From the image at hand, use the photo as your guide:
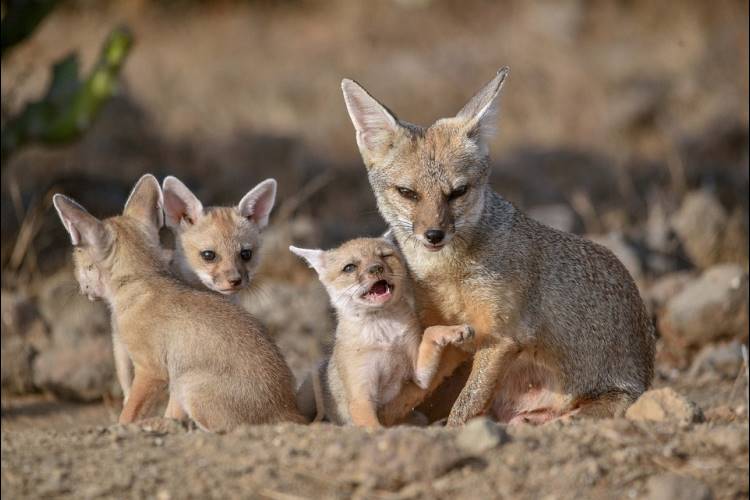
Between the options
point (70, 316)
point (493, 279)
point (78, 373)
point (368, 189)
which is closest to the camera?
point (493, 279)

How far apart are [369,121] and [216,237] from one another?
3.91ft

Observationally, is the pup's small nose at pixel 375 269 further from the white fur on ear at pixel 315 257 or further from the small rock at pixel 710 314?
the small rock at pixel 710 314

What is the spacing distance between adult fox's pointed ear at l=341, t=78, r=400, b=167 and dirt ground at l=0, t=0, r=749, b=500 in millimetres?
1338

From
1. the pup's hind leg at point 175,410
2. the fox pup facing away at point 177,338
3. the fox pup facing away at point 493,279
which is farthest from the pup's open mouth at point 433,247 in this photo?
the pup's hind leg at point 175,410

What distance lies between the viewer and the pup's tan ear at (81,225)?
23.8 feet

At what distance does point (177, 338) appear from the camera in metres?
6.76

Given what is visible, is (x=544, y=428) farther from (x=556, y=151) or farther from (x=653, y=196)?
(x=556, y=151)

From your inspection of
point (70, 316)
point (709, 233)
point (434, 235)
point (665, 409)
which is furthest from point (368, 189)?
point (665, 409)

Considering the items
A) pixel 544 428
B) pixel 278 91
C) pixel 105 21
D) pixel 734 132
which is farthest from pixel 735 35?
pixel 544 428

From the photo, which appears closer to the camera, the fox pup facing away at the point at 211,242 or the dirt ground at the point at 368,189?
the dirt ground at the point at 368,189

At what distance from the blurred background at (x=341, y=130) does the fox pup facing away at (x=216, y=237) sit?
1.94 feet

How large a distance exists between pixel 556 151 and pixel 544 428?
12.2 meters

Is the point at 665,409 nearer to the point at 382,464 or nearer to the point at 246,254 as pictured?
the point at 382,464

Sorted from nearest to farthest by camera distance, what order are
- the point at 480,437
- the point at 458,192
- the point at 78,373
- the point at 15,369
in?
the point at 480,437, the point at 458,192, the point at 78,373, the point at 15,369
